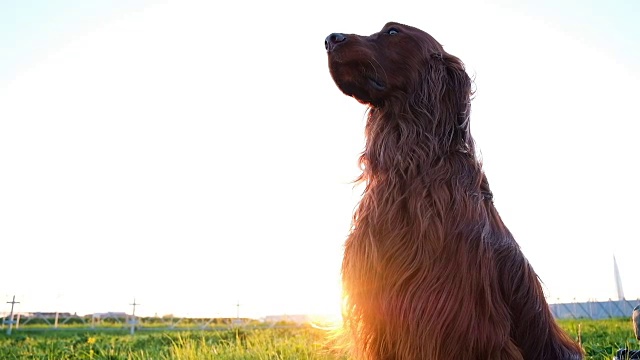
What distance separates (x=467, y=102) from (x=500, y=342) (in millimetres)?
1418

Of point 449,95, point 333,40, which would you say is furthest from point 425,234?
point 333,40

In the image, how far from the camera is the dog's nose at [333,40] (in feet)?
10.4

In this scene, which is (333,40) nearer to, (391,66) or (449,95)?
(391,66)

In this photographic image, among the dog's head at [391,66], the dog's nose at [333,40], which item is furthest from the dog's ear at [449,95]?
the dog's nose at [333,40]

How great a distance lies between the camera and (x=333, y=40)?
10.5 ft

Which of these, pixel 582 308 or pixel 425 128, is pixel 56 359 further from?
pixel 582 308

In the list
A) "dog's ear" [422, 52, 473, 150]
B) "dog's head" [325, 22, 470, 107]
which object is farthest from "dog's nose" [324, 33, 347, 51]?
"dog's ear" [422, 52, 473, 150]

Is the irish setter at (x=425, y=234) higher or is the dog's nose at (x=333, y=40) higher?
the dog's nose at (x=333, y=40)

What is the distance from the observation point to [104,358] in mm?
6254

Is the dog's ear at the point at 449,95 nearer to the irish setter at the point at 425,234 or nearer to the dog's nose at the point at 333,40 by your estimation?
the irish setter at the point at 425,234

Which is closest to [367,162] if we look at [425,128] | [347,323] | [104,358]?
[425,128]

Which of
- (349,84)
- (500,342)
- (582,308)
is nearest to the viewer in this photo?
(500,342)

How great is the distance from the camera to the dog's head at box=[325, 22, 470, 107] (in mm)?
3166

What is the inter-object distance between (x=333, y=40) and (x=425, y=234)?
1.23m
